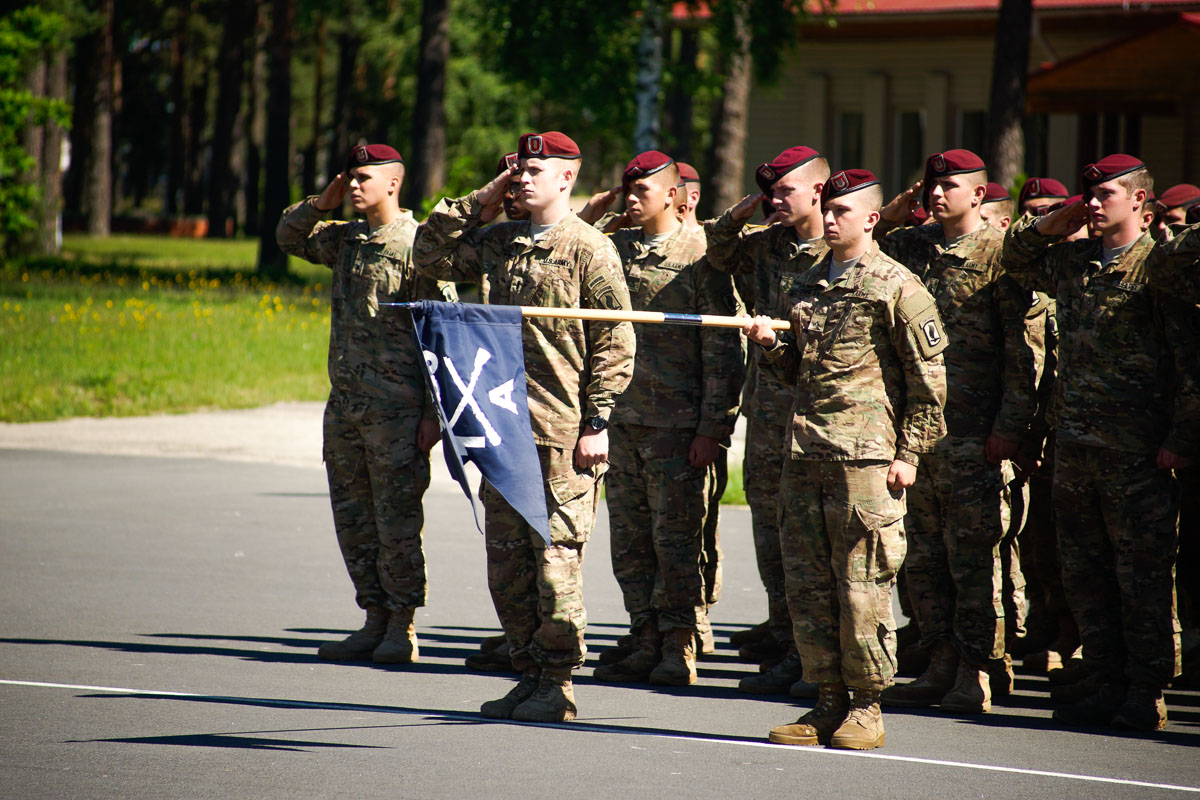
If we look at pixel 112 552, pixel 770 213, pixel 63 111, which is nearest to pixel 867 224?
pixel 770 213

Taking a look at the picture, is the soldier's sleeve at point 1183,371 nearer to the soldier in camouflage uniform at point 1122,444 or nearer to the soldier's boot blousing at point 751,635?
the soldier in camouflage uniform at point 1122,444

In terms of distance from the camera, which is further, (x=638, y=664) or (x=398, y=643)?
(x=398, y=643)

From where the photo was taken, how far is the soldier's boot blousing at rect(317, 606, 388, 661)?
695 centimetres

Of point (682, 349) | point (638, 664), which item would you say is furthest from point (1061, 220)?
point (638, 664)

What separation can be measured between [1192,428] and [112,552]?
7.02m

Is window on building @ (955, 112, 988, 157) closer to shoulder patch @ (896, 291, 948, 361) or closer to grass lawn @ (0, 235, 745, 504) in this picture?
grass lawn @ (0, 235, 745, 504)

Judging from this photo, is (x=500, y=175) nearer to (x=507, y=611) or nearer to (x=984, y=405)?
(x=507, y=611)

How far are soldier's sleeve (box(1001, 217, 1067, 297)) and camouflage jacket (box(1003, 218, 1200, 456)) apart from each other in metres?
0.04

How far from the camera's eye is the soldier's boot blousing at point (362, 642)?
695 cm

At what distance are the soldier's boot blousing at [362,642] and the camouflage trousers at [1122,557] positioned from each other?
3.41 meters

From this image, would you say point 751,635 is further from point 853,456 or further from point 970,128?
point 970,128

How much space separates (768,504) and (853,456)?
1.63 m

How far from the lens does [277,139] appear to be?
30250 mm

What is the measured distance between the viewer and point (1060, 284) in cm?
630
